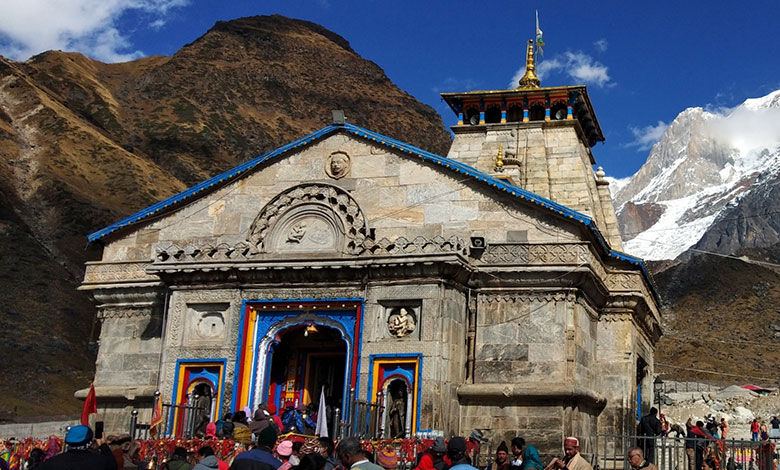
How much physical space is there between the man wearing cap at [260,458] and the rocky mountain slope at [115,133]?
17615 millimetres

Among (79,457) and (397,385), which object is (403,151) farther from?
(79,457)

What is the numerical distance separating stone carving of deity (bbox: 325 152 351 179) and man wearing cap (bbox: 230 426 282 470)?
1574cm

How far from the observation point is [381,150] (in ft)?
84.9

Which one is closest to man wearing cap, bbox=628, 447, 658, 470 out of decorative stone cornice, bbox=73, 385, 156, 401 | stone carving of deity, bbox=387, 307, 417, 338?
stone carving of deity, bbox=387, 307, 417, 338

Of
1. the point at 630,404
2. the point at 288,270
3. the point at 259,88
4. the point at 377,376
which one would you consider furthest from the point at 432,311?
the point at 259,88

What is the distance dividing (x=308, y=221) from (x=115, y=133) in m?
79.3

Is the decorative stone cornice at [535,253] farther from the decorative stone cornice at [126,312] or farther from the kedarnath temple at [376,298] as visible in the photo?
the decorative stone cornice at [126,312]

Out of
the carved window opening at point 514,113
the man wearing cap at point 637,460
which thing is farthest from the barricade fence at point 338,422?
the carved window opening at point 514,113

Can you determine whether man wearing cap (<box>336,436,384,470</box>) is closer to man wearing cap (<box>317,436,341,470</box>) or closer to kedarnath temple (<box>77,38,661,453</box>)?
man wearing cap (<box>317,436,341,470</box>)

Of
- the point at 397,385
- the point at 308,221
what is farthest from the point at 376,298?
the point at 308,221

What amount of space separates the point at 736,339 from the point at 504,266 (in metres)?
62.7

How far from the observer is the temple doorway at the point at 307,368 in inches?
1019

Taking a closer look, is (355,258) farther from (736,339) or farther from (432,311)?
(736,339)

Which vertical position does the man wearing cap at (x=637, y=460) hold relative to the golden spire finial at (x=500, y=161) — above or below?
below
